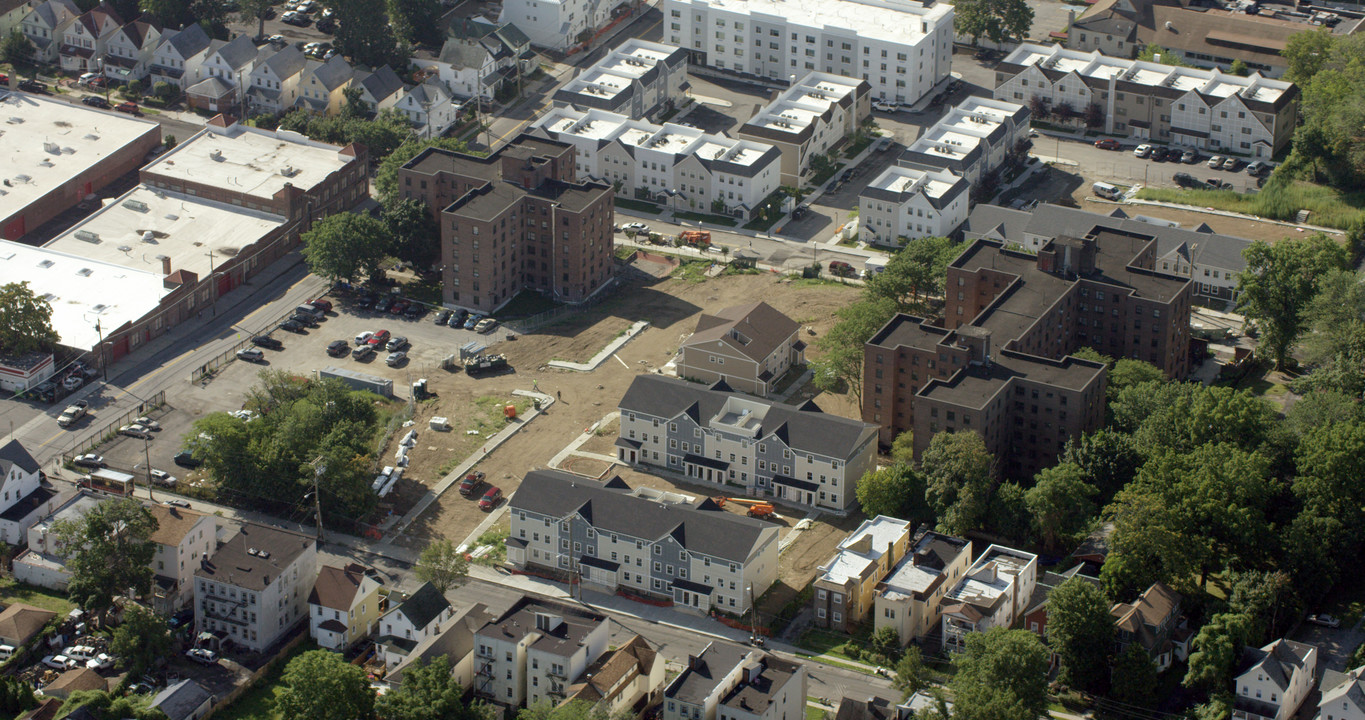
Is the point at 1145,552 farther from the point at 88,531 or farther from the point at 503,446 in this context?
the point at 88,531

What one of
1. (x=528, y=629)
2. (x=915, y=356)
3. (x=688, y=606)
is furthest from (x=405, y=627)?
(x=915, y=356)

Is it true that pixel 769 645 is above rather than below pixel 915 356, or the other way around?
below

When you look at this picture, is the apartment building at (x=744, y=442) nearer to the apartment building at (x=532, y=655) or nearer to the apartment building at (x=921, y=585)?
the apartment building at (x=921, y=585)

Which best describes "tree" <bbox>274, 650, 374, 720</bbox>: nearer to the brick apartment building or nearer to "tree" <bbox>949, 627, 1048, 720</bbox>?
"tree" <bbox>949, 627, 1048, 720</bbox>

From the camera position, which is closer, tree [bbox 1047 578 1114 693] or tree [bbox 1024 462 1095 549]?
tree [bbox 1047 578 1114 693]

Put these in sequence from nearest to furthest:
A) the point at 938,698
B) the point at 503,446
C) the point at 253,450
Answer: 1. the point at 938,698
2. the point at 253,450
3. the point at 503,446

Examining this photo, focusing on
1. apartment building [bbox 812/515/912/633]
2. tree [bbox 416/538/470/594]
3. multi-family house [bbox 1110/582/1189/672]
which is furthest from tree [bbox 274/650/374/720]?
multi-family house [bbox 1110/582/1189/672]

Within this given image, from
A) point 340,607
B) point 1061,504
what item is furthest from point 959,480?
point 340,607
